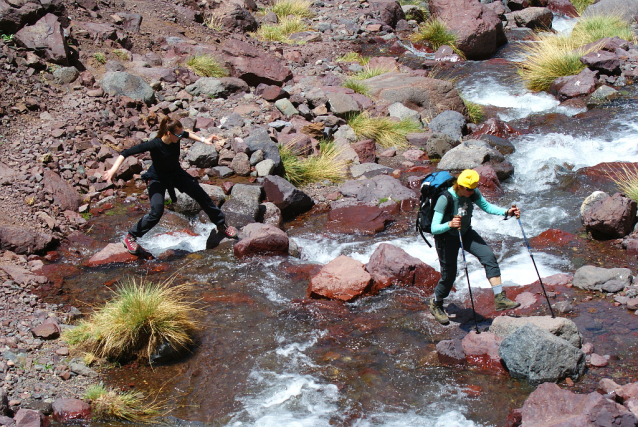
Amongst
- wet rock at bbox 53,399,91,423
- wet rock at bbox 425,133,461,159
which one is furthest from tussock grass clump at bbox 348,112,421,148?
wet rock at bbox 53,399,91,423

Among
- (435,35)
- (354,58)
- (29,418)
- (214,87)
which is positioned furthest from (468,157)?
(435,35)

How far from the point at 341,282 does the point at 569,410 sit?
2.95 m

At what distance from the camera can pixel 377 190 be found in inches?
377

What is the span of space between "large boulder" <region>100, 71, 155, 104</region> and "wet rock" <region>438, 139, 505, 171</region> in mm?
6010

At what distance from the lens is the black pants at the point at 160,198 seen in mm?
7262

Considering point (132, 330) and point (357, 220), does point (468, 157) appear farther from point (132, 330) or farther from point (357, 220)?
point (132, 330)

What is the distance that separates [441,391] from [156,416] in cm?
241

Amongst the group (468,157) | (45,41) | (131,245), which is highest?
(45,41)

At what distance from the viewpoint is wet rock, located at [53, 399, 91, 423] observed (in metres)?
4.50

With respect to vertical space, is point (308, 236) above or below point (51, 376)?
below

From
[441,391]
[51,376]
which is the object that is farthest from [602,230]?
[51,376]

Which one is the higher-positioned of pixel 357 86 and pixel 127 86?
pixel 127 86

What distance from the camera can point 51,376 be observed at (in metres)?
5.01

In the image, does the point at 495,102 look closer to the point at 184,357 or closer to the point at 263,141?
the point at 263,141
